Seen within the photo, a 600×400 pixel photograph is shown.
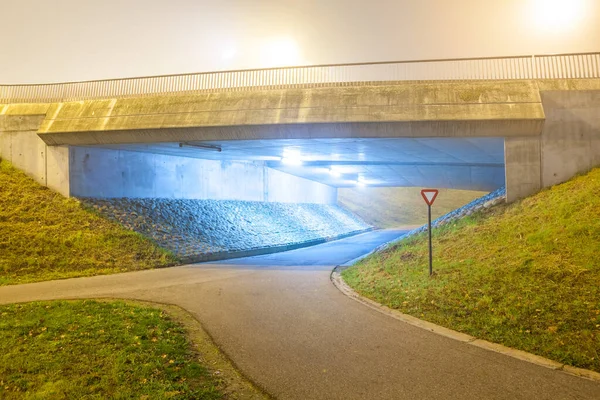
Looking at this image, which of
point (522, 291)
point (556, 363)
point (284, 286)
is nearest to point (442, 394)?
point (556, 363)

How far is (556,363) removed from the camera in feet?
19.4

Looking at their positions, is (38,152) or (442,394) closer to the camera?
(442,394)

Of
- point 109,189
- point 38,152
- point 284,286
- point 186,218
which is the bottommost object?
point 284,286

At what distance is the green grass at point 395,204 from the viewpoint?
180ft

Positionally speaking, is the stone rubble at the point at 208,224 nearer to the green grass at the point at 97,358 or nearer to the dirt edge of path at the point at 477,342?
the green grass at the point at 97,358

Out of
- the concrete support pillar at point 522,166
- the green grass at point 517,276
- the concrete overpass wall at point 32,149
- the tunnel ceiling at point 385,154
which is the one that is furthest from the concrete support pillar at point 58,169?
the concrete support pillar at point 522,166

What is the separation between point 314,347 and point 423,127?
10.2 m

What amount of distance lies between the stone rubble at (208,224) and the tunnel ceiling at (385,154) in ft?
8.65

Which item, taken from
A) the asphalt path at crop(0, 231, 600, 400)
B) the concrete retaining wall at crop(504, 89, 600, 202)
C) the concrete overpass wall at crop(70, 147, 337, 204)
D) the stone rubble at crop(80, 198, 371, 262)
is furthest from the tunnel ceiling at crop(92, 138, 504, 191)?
the asphalt path at crop(0, 231, 600, 400)

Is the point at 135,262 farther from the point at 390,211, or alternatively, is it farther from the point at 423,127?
the point at 390,211

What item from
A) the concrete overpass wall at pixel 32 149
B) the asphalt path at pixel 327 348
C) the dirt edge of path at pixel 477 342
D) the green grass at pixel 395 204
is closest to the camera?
the asphalt path at pixel 327 348

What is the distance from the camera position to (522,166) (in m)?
14.5

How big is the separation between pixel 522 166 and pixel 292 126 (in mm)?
7839

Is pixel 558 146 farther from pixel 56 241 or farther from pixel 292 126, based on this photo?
pixel 56 241
